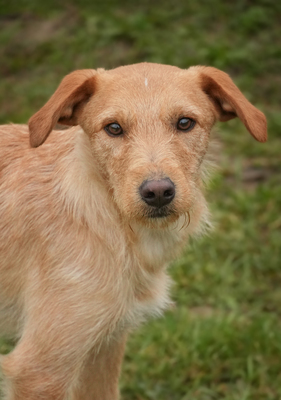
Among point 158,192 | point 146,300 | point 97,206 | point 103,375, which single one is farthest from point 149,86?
point 103,375

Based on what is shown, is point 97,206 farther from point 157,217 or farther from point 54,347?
point 54,347

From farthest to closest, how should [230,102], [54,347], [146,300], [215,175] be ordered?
[215,175]
[146,300]
[230,102]
[54,347]

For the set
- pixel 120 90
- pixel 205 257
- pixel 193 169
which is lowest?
pixel 205 257

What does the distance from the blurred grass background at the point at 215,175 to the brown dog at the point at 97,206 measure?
47.1 inches

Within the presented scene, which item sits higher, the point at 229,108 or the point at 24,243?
the point at 229,108

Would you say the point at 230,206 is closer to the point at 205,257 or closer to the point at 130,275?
the point at 205,257

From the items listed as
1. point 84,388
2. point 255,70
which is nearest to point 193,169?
point 84,388

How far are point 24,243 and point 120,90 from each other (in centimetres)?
124

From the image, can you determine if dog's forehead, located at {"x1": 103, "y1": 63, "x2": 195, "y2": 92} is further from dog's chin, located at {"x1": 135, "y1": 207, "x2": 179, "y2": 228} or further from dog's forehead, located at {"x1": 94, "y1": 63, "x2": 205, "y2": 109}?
dog's chin, located at {"x1": 135, "y1": 207, "x2": 179, "y2": 228}

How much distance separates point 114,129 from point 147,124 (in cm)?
23

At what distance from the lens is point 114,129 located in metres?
3.83

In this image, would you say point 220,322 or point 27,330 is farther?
point 220,322

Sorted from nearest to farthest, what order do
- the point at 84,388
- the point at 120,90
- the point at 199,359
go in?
the point at 120,90, the point at 84,388, the point at 199,359

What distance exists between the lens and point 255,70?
922 cm
